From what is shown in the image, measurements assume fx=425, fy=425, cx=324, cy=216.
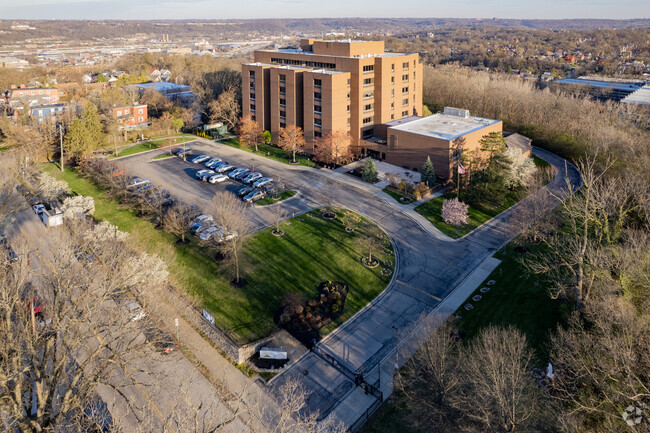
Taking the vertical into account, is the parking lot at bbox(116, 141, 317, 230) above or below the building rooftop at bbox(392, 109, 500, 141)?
below

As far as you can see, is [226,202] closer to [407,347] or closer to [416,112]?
[407,347]

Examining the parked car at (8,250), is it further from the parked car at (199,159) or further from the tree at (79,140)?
the parked car at (199,159)

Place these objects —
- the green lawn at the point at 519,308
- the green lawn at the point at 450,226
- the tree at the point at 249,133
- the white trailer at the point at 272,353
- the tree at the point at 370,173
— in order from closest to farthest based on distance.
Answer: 1. the white trailer at the point at 272,353
2. the green lawn at the point at 519,308
3. the green lawn at the point at 450,226
4. the tree at the point at 370,173
5. the tree at the point at 249,133

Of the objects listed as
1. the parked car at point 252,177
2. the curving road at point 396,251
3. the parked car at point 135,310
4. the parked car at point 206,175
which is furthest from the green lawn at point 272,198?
the parked car at point 135,310

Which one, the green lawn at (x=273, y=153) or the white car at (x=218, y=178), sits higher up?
the green lawn at (x=273, y=153)

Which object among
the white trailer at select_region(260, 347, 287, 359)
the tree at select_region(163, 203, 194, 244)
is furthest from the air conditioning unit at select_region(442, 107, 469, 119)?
the white trailer at select_region(260, 347, 287, 359)

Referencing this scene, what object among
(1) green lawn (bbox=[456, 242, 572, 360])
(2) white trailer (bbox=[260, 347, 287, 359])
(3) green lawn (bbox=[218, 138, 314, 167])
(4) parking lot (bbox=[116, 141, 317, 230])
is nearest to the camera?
(2) white trailer (bbox=[260, 347, 287, 359])

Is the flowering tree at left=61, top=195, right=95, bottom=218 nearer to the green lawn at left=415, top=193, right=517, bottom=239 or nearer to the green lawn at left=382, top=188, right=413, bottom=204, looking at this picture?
the green lawn at left=382, top=188, right=413, bottom=204

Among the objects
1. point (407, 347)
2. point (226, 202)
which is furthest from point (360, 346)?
point (226, 202)
